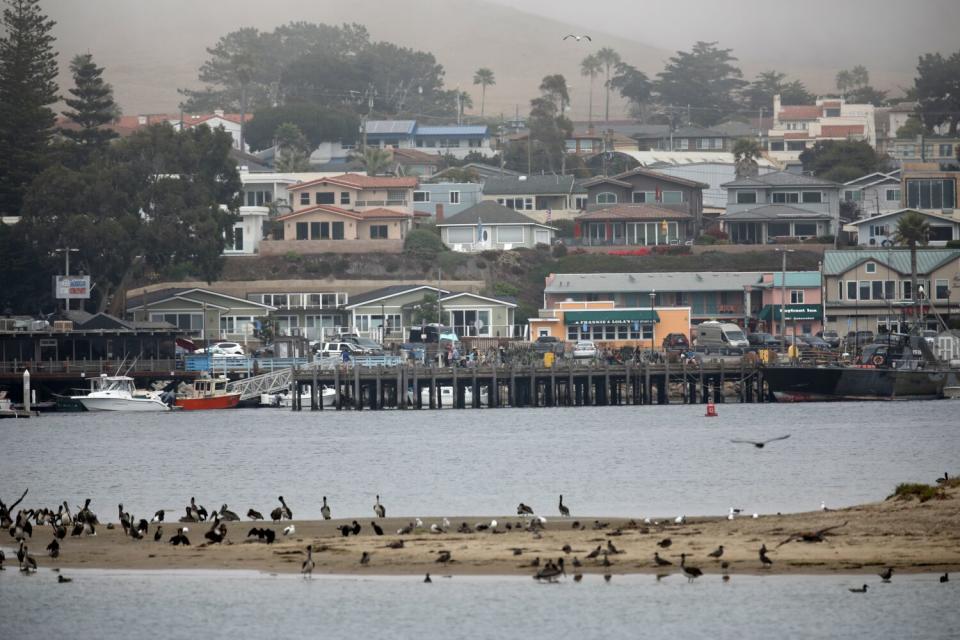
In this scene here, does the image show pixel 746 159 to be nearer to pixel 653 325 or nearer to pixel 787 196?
pixel 787 196

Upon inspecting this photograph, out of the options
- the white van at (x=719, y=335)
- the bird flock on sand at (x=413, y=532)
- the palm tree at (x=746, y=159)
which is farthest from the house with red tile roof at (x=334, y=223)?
the bird flock on sand at (x=413, y=532)

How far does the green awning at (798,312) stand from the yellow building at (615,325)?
5.81 metres

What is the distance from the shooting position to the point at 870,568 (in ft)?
108

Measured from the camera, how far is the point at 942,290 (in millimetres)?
106125

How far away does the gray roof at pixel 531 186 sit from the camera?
435ft

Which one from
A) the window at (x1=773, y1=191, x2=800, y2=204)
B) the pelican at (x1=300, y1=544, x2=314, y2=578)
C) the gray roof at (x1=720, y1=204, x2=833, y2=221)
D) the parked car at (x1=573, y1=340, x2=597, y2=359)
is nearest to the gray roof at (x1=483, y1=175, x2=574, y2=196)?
the gray roof at (x1=720, y1=204, x2=833, y2=221)

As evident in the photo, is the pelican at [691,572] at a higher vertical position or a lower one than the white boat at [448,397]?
lower

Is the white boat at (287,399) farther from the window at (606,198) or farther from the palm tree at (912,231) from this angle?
the window at (606,198)

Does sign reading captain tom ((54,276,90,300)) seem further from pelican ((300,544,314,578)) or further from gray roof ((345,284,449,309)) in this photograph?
pelican ((300,544,314,578))

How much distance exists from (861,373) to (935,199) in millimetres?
43652

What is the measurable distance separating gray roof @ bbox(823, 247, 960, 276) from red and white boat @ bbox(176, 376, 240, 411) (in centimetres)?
3890

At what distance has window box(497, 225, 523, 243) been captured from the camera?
Answer: 121 meters

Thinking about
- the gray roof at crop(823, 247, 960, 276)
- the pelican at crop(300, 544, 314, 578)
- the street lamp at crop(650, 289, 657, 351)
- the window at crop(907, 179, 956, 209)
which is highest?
the window at crop(907, 179, 956, 209)

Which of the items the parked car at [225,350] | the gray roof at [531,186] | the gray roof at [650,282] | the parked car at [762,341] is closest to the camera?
the parked car at [225,350]
